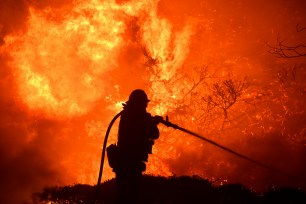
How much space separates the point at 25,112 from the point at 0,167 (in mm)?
5928

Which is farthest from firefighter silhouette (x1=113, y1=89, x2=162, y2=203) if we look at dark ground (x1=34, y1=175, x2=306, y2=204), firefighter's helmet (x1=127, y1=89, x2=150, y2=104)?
dark ground (x1=34, y1=175, x2=306, y2=204)

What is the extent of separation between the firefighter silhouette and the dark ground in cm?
292

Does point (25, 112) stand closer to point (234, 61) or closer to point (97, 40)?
point (97, 40)

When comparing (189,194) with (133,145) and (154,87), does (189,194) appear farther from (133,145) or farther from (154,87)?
(154,87)

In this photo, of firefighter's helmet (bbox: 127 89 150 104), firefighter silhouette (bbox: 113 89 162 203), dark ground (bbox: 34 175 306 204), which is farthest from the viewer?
dark ground (bbox: 34 175 306 204)

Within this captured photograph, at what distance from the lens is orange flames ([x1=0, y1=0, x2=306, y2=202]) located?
79.9 feet

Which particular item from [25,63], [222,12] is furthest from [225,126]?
[25,63]

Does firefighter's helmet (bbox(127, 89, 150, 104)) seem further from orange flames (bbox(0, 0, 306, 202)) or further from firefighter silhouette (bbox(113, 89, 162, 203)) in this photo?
orange flames (bbox(0, 0, 306, 202))

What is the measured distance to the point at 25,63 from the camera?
26.4 m

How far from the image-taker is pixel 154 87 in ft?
87.9

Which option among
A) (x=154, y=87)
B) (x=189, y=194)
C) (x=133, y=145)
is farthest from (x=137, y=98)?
(x=154, y=87)

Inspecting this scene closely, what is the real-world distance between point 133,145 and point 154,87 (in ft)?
→ 67.9

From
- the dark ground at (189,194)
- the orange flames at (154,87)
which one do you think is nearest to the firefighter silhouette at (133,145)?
the dark ground at (189,194)

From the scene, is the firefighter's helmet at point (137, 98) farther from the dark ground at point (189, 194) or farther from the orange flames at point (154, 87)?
the orange flames at point (154, 87)
